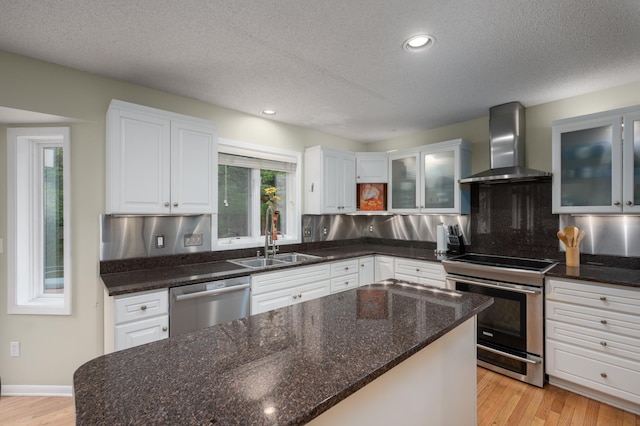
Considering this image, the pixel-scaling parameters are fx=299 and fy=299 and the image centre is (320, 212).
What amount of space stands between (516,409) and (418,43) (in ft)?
8.53

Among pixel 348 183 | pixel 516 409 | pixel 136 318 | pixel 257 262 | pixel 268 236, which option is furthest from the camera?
pixel 348 183

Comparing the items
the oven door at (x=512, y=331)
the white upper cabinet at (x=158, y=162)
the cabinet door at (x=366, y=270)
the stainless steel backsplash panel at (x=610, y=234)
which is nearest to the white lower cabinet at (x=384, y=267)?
the cabinet door at (x=366, y=270)

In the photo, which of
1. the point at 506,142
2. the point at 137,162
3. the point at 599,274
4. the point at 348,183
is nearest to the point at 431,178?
the point at 506,142

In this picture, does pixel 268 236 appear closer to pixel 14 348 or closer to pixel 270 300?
pixel 270 300

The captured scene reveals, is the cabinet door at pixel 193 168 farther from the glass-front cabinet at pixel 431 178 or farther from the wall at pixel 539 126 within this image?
the wall at pixel 539 126

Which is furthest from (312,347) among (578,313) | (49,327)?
(49,327)

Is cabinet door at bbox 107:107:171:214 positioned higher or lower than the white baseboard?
higher

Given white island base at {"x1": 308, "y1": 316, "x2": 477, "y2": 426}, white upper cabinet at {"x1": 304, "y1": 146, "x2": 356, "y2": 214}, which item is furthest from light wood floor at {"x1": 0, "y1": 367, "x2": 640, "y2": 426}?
white upper cabinet at {"x1": 304, "y1": 146, "x2": 356, "y2": 214}

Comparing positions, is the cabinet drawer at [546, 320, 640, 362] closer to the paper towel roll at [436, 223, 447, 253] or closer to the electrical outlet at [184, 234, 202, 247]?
the paper towel roll at [436, 223, 447, 253]

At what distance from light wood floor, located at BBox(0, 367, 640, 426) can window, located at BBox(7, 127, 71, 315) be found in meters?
0.66

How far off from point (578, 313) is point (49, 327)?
404 centimetres

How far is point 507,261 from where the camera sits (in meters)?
2.86

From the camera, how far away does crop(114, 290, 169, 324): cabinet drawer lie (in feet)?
6.33

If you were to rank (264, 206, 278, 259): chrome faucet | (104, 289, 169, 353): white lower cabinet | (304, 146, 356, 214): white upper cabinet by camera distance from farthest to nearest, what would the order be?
(304, 146, 356, 214): white upper cabinet < (264, 206, 278, 259): chrome faucet < (104, 289, 169, 353): white lower cabinet
